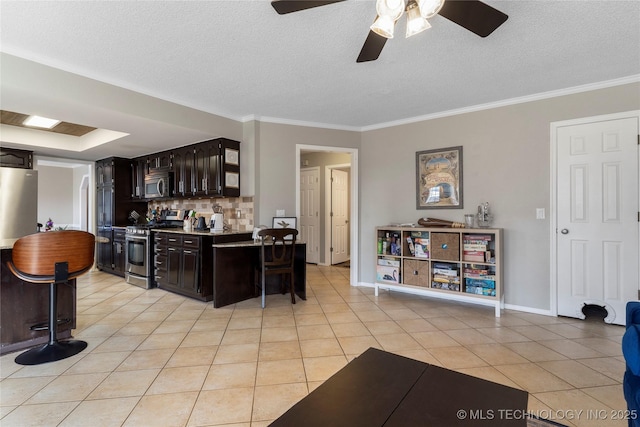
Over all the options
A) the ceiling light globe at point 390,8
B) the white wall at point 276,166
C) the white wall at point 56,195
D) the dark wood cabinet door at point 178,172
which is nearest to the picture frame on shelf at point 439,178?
the white wall at point 276,166

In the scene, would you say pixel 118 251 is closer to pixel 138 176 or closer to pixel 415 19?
pixel 138 176

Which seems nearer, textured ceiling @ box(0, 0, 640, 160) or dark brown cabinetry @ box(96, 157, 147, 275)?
textured ceiling @ box(0, 0, 640, 160)

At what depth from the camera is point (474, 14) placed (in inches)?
63.7

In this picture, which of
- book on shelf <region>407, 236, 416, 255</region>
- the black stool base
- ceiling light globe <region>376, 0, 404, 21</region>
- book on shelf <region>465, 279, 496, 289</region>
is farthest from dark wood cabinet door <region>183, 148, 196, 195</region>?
book on shelf <region>465, 279, 496, 289</region>

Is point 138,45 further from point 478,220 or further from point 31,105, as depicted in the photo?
point 478,220

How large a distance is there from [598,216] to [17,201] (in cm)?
644

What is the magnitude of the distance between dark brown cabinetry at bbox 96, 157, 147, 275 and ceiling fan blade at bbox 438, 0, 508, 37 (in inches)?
228

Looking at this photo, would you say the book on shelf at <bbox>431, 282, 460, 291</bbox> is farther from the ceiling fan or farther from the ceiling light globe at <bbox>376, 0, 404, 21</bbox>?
the ceiling light globe at <bbox>376, 0, 404, 21</bbox>

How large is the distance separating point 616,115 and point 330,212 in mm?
4361

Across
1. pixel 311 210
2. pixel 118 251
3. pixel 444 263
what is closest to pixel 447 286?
pixel 444 263

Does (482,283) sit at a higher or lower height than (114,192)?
lower

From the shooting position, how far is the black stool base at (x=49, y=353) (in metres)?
2.20

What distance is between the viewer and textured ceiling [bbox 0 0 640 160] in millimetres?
1963

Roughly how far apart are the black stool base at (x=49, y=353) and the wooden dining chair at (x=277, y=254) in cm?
170
